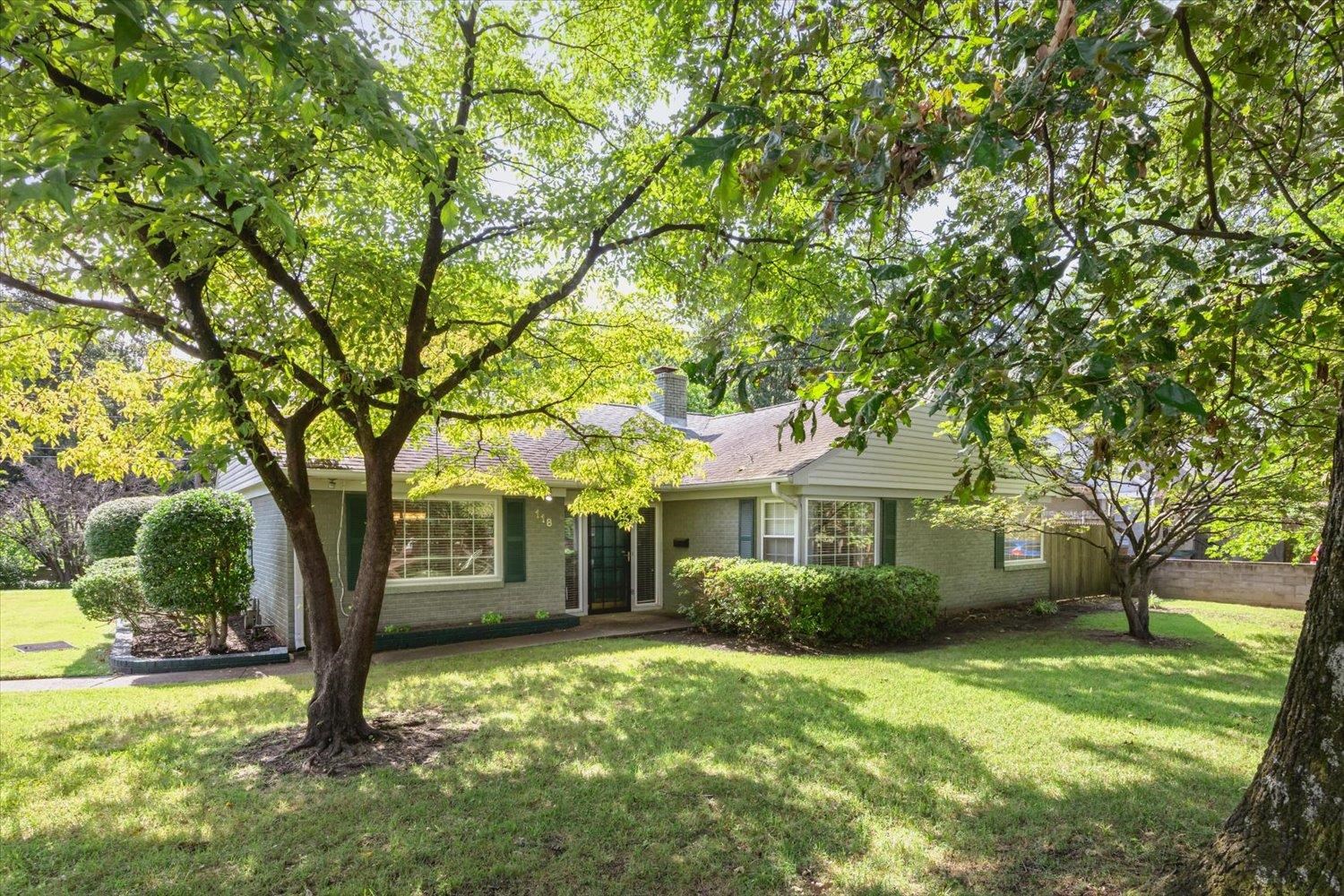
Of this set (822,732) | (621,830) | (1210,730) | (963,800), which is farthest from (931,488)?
(621,830)

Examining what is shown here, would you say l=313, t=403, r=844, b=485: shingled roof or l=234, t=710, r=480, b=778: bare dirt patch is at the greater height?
l=313, t=403, r=844, b=485: shingled roof

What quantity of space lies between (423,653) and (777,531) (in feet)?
19.7

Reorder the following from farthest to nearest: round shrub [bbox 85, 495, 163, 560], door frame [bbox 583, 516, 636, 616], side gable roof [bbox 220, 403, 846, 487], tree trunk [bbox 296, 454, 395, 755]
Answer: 1. round shrub [bbox 85, 495, 163, 560]
2. door frame [bbox 583, 516, 636, 616]
3. side gable roof [bbox 220, 403, 846, 487]
4. tree trunk [bbox 296, 454, 395, 755]

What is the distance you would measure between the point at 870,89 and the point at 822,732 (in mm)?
5265

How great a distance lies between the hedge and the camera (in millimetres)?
10062

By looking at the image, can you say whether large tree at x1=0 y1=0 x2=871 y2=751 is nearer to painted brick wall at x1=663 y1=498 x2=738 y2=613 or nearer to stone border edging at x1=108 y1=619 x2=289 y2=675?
stone border edging at x1=108 y1=619 x2=289 y2=675

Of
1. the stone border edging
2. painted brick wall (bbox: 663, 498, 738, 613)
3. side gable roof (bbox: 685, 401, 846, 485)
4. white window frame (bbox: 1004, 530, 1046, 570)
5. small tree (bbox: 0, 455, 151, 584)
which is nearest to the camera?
the stone border edging

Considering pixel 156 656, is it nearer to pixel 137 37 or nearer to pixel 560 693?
pixel 560 693

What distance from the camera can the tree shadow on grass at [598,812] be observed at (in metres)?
3.67

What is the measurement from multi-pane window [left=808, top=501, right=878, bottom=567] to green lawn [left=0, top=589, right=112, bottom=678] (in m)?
10.2

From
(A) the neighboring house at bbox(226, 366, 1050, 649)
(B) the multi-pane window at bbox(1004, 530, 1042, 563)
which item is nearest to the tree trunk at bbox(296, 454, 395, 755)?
(A) the neighboring house at bbox(226, 366, 1050, 649)

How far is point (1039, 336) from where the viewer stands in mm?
2609

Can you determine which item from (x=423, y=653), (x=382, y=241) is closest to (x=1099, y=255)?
(x=382, y=241)

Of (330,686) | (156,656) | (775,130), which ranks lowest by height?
(156,656)
